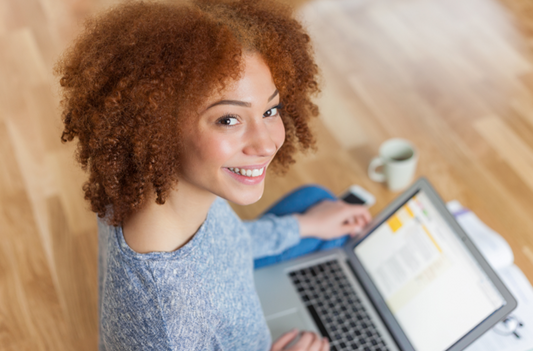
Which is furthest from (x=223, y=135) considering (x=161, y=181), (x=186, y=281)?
(x=186, y=281)

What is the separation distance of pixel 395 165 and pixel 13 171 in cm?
155

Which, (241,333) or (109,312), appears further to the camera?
(241,333)

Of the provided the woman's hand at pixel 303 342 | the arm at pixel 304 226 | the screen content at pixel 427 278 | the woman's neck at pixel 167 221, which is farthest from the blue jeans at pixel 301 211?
the woman's neck at pixel 167 221

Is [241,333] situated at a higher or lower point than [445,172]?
lower

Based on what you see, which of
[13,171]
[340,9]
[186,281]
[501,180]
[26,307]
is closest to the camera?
[186,281]

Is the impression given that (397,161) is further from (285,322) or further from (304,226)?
(285,322)

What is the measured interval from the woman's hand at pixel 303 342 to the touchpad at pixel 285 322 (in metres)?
0.06

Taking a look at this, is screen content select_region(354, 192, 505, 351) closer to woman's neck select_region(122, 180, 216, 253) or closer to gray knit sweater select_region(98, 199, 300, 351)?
gray knit sweater select_region(98, 199, 300, 351)

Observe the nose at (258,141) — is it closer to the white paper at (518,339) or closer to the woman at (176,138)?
the woman at (176,138)

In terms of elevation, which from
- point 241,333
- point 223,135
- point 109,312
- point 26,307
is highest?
point 26,307

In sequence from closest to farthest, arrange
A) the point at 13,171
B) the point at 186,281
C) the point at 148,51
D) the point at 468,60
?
the point at 148,51 → the point at 186,281 → the point at 13,171 → the point at 468,60

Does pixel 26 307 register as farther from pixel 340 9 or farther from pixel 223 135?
pixel 340 9

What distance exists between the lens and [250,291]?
1.20m

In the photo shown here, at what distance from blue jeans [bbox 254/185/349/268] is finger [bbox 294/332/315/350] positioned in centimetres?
27
